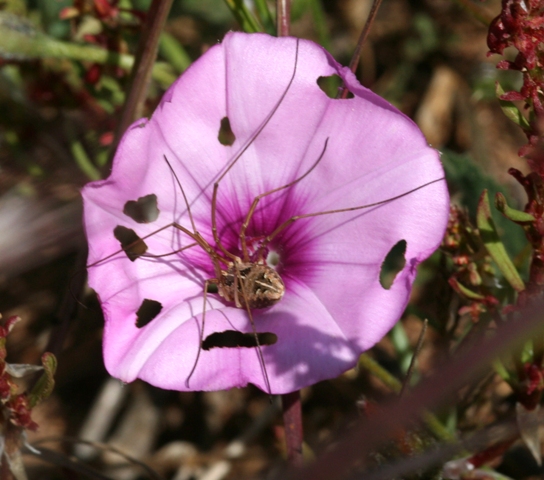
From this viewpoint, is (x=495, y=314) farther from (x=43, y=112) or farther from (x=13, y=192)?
(x=43, y=112)

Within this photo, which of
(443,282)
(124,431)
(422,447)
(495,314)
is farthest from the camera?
(124,431)

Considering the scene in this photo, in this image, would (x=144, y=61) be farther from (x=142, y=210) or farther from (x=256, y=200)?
(x=256, y=200)

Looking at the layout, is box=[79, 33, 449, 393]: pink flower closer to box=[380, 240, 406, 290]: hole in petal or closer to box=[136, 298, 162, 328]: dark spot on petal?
box=[136, 298, 162, 328]: dark spot on petal

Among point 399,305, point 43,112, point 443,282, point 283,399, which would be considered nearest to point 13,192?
point 283,399

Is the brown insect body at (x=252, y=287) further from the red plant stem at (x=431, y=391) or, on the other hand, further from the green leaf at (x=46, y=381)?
the red plant stem at (x=431, y=391)

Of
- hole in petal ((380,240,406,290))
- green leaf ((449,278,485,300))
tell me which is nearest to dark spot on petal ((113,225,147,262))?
green leaf ((449,278,485,300))
